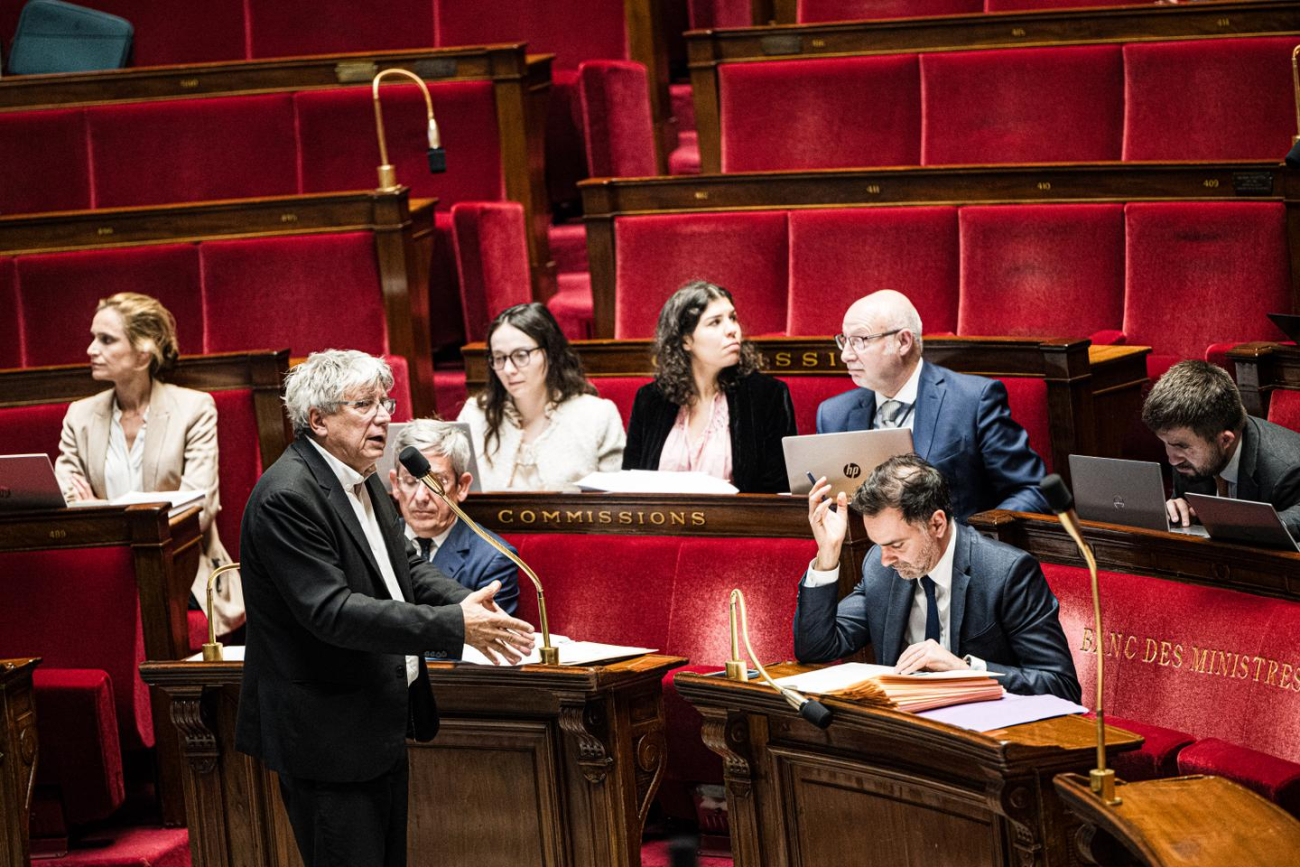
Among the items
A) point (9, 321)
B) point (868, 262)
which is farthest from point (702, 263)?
point (9, 321)

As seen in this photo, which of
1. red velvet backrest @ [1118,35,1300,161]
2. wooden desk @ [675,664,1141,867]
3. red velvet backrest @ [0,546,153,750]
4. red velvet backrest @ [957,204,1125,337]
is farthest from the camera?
red velvet backrest @ [1118,35,1300,161]

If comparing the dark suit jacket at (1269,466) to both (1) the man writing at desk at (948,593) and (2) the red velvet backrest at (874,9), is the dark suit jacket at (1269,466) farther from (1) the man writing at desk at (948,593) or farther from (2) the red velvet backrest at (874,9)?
(2) the red velvet backrest at (874,9)

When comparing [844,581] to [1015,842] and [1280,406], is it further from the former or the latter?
[1280,406]

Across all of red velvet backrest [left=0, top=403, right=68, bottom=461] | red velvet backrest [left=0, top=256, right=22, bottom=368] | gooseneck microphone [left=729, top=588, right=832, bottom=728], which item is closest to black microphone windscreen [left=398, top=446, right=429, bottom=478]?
gooseneck microphone [left=729, top=588, right=832, bottom=728]

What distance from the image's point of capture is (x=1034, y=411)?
5.59 ft

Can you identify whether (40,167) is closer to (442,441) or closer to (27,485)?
(27,485)

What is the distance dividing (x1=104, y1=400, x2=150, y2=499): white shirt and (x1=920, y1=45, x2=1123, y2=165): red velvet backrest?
1.06 metres

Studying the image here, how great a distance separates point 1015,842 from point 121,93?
1.88 meters

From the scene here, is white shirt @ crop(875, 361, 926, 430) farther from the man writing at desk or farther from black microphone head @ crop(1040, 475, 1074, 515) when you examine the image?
black microphone head @ crop(1040, 475, 1074, 515)

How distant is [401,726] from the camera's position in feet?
3.74

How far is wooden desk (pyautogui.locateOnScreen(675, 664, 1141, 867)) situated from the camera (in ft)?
3.26

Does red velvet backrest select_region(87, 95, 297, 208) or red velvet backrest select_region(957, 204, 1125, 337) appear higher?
red velvet backrest select_region(87, 95, 297, 208)

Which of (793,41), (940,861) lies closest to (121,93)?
(793,41)

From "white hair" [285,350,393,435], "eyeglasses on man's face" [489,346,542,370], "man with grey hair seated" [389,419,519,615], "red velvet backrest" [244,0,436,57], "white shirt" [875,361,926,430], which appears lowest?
"man with grey hair seated" [389,419,519,615]
